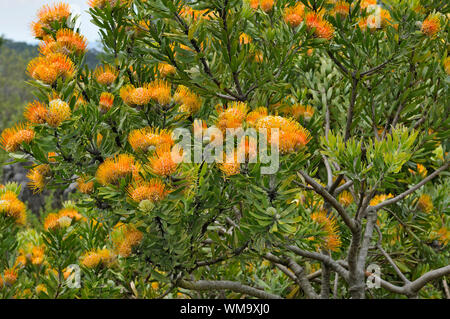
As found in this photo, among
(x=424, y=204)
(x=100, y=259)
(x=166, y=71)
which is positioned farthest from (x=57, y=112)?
(x=424, y=204)

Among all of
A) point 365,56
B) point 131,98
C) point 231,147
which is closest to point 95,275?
point 131,98

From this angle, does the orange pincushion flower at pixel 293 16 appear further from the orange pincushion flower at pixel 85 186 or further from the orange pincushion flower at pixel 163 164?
the orange pincushion flower at pixel 85 186

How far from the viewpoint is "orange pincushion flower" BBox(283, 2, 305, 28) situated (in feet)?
4.73

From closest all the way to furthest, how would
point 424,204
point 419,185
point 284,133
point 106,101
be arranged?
point 284,133, point 106,101, point 419,185, point 424,204

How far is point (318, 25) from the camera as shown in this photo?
4.78ft

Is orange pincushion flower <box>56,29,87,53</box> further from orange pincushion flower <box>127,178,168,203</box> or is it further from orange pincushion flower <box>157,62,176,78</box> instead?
orange pincushion flower <box>127,178,168,203</box>

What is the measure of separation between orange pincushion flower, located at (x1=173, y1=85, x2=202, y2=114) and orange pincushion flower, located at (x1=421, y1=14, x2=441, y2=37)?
97 cm

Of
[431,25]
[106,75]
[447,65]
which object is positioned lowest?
[106,75]

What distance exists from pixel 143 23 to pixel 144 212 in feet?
2.81

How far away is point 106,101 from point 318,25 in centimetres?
81

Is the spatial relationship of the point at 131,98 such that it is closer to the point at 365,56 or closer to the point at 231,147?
the point at 231,147

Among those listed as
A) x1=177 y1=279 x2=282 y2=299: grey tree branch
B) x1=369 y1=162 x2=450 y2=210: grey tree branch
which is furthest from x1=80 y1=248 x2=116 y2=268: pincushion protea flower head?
x1=369 y1=162 x2=450 y2=210: grey tree branch

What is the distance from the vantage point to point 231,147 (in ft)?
3.85

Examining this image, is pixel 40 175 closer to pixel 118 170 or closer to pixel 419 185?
pixel 118 170
